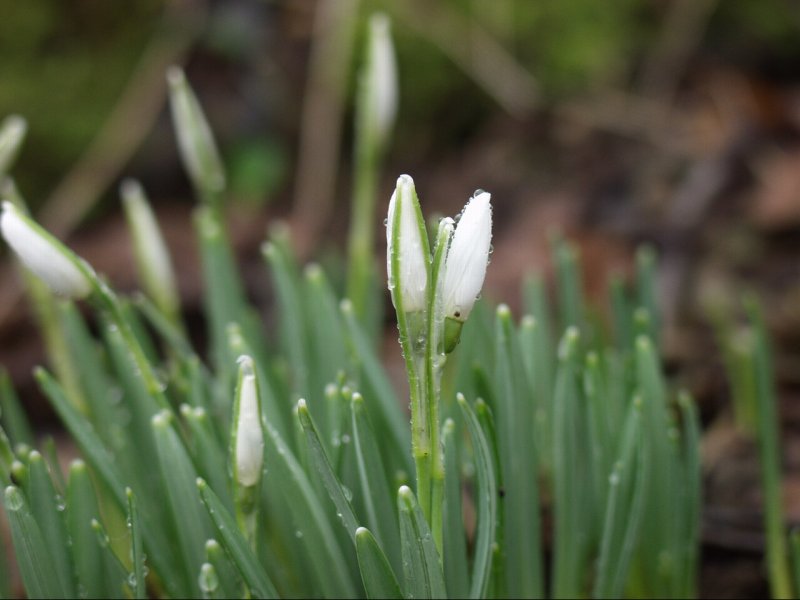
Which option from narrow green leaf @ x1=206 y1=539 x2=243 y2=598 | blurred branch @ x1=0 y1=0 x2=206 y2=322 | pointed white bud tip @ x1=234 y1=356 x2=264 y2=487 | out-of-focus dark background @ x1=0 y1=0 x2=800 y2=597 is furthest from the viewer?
blurred branch @ x1=0 y1=0 x2=206 y2=322

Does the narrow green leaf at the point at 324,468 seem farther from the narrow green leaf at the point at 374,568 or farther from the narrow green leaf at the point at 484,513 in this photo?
the narrow green leaf at the point at 484,513

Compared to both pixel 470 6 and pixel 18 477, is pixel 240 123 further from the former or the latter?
pixel 18 477

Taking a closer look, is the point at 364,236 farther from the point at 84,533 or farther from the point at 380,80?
the point at 84,533

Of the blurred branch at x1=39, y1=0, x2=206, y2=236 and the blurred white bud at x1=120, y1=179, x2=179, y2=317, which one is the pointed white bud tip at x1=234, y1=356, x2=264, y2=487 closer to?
the blurred white bud at x1=120, y1=179, x2=179, y2=317

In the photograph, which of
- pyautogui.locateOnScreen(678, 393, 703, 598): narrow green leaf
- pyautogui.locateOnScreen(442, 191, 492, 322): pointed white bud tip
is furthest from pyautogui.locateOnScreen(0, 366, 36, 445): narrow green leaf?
pyautogui.locateOnScreen(678, 393, 703, 598): narrow green leaf

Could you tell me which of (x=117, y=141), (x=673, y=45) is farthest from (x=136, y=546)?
(x=673, y=45)

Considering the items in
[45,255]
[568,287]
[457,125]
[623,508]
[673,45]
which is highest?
[673,45]

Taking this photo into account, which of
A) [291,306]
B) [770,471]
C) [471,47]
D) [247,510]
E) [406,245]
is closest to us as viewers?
[406,245]

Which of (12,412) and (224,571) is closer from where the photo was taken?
(224,571)

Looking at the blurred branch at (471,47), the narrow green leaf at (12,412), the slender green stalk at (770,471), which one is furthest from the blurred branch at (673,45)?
the narrow green leaf at (12,412)
